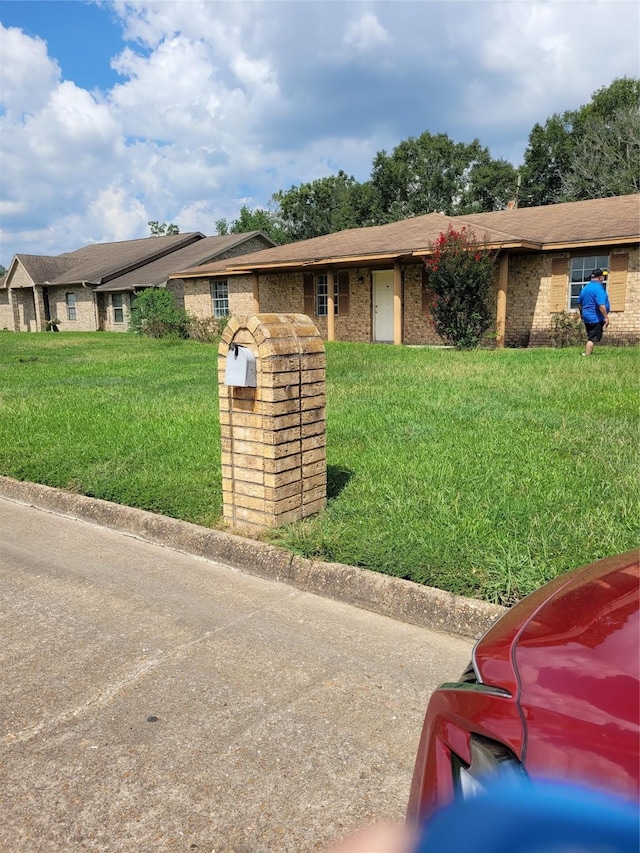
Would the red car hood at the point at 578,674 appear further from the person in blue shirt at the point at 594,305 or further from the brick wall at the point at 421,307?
the brick wall at the point at 421,307

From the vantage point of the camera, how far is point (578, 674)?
4.69 feet

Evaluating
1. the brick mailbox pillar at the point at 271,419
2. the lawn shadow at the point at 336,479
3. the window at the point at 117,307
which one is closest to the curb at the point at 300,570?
the brick mailbox pillar at the point at 271,419

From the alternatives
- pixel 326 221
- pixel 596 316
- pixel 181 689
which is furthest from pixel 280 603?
pixel 326 221

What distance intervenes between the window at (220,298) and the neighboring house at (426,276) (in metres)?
0.97

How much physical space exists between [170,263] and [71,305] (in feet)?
20.9

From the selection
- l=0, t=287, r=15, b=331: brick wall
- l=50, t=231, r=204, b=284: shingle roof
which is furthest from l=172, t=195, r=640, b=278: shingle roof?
l=0, t=287, r=15, b=331: brick wall

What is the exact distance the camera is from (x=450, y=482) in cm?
497

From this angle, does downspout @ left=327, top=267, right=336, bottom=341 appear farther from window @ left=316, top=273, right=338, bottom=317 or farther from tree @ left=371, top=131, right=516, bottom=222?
tree @ left=371, top=131, right=516, bottom=222

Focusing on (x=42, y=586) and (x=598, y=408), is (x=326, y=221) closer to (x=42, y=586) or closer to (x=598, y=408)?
(x=598, y=408)

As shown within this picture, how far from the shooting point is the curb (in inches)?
131

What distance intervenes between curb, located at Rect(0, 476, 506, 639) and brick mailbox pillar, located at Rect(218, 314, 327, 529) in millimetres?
253

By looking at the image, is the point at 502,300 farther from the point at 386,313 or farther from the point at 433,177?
the point at 433,177

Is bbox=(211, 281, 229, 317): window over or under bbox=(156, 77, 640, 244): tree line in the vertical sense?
under

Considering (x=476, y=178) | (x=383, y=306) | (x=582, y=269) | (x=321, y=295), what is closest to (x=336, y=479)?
(x=582, y=269)
